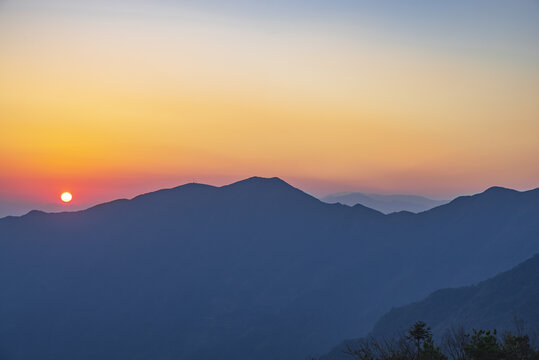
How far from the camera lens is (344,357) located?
455ft

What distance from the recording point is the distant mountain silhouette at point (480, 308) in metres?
127

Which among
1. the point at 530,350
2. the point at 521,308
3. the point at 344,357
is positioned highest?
the point at 530,350

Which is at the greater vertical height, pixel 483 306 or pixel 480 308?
pixel 483 306

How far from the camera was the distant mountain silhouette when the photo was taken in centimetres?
12712

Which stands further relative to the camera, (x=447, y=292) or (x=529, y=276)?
(x=447, y=292)

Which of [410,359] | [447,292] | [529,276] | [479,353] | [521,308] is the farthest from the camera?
[447,292]

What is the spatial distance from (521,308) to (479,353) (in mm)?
115604

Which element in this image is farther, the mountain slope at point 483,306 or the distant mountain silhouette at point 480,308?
the mountain slope at point 483,306

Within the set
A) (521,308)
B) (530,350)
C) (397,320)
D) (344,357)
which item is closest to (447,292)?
(397,320)

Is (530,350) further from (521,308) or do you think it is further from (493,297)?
(493,297)

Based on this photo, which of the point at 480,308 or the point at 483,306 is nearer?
the point at 480,308

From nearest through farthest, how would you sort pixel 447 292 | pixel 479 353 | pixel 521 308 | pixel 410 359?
pixel 479 353 → pixel 410 359 → pixel 521 308 → pixel 447 292

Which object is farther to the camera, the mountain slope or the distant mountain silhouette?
the mountain slope

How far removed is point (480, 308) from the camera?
464 feet
